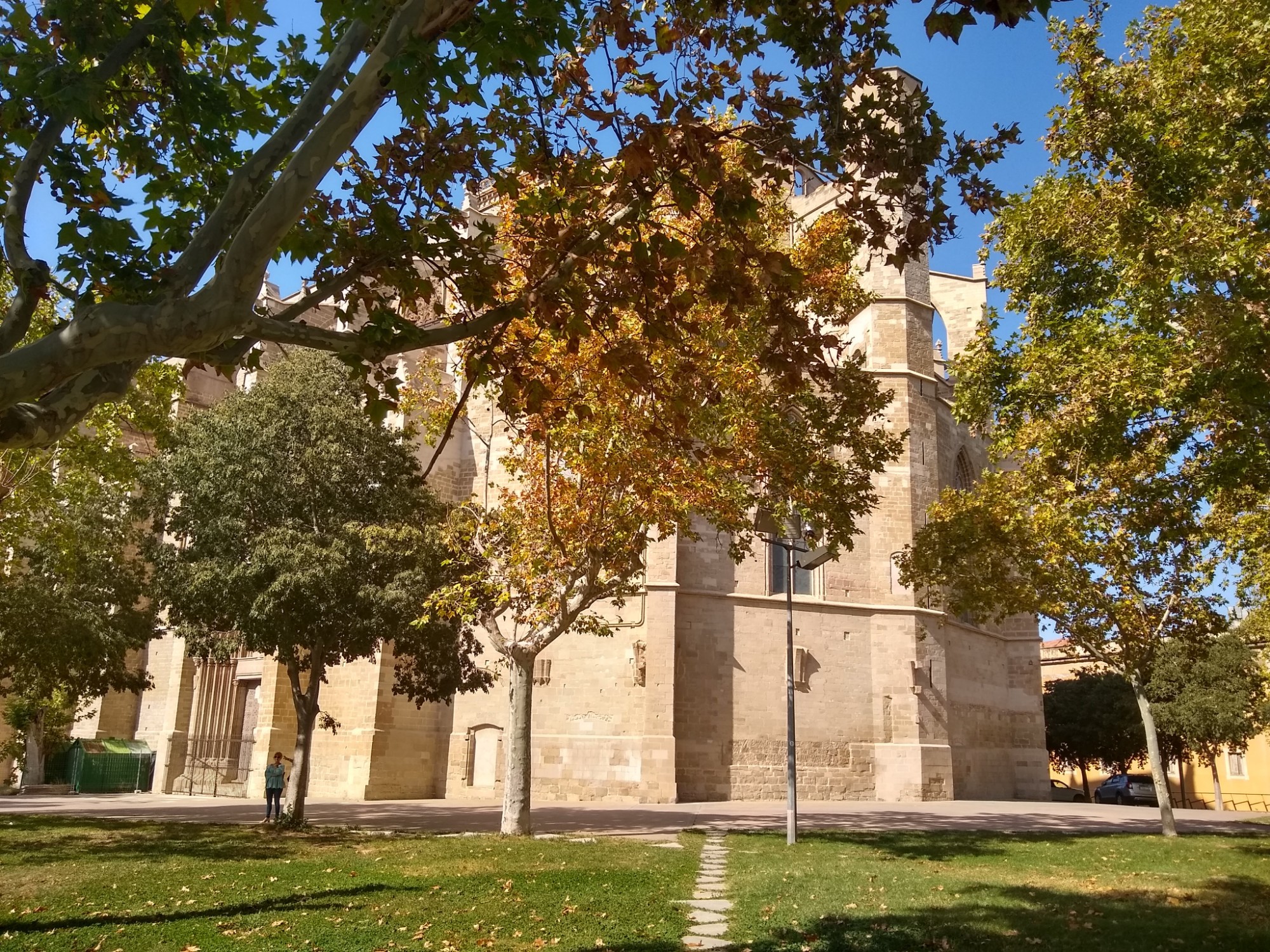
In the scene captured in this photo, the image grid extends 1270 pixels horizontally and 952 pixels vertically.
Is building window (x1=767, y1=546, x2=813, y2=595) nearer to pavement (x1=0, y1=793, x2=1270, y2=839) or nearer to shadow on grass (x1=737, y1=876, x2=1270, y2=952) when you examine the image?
pavement (x1=0, y1=793, x2=1270, y2=839)

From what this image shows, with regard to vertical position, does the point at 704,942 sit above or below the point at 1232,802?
above

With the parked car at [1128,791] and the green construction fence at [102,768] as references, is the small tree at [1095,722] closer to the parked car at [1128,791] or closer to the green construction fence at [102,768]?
the parked car at [1128,791]

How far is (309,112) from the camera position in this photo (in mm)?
4355

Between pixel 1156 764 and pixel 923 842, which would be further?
pixel 1156 764

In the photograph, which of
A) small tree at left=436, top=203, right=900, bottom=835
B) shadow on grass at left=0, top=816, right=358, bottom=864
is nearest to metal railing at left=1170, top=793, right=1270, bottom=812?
small tree at left=436, top=203, right=900, bottom=835

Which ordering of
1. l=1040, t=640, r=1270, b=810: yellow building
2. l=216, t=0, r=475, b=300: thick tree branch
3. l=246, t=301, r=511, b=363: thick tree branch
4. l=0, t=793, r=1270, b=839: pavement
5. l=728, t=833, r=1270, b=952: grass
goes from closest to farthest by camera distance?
l=216, t=0, r=475, b=300: thick tree branch → l=246, t=301, r=511, b=363: thick tree branch → l=728, t=833, r=1270, b=952: grass → l=0, t=793, r=1270, b=839: pavement → l=1040, t=640, r=1270, b=810: yellow building

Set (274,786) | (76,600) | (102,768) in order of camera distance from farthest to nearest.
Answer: (102,768)
(76,600)
(274,786)

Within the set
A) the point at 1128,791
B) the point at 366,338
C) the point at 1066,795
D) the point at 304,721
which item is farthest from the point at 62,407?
the point at 1066,795

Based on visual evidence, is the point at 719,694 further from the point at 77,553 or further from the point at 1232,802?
the point at 1232,802

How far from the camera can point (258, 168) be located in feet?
13.8

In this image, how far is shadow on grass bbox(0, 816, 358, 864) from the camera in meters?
11.5

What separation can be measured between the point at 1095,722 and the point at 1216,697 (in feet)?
23.2

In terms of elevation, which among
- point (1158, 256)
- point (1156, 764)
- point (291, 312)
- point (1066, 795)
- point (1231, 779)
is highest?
point (1158, 256)

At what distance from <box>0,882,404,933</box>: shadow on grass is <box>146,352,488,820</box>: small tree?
7.16 meters
